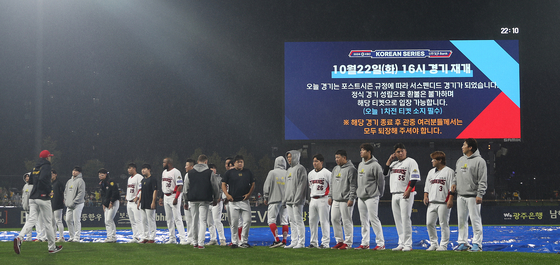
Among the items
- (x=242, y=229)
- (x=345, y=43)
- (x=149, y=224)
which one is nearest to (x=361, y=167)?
(x=242, y=229)

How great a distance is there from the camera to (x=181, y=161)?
248 feet

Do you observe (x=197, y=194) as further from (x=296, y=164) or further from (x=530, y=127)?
(x=530, y=127)

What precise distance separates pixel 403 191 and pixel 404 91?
1052 centimetres

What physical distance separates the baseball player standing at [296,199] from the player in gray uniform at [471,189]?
303 centimetres

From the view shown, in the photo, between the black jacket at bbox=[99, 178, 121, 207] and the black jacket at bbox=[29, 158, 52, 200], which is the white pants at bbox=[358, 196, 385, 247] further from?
the black jacket at bbox=[99, 178, 121, 207]

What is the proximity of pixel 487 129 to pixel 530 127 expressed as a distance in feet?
108

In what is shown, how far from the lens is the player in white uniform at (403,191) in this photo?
28.7 ft

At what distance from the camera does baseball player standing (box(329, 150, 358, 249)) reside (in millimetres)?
9320

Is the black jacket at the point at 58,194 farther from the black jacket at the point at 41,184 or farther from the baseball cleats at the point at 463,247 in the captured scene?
the baseball cleats at the point at 463,247

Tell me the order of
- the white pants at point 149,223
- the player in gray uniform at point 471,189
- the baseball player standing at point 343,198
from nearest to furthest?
the player in gray uniform at point 471,189 < the baseball player standing at point 343,198 < the white pants at point 149,223

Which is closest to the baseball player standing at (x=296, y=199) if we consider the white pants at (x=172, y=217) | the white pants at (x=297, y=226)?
the white pants at (x=297, y=226)

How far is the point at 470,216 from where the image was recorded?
27.5ft

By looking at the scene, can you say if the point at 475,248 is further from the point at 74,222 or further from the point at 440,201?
the point at 74,222

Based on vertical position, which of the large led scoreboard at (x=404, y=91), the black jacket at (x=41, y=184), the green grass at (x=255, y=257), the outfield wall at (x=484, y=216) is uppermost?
the large led scoreboard at (x=404, y=91)
